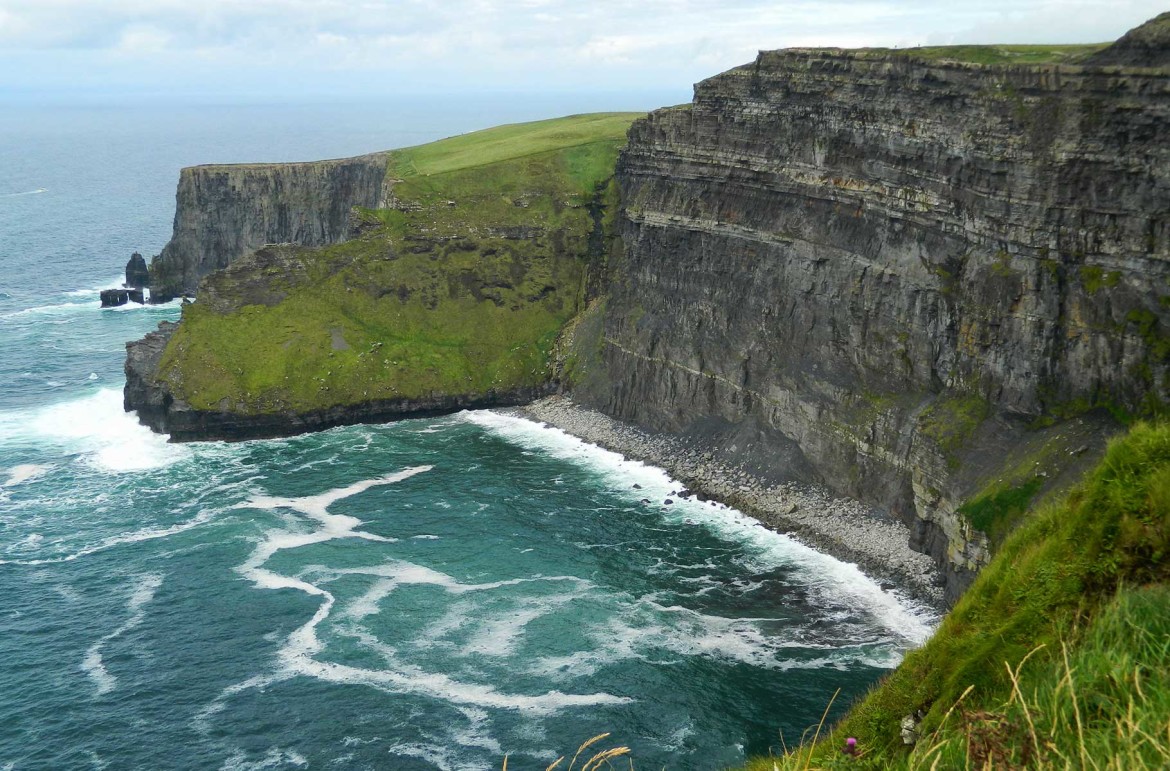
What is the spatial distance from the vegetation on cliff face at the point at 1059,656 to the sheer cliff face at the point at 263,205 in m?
134

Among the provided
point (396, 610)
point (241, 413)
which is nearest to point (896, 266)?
point (396, 610)

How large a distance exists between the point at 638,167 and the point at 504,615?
5927cm

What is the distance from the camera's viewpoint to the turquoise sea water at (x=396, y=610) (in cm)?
5888

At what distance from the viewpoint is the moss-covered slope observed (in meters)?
113

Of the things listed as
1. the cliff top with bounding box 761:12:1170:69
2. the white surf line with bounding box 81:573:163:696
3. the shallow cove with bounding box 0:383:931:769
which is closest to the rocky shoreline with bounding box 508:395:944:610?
the shallow cove with bounding box 0:383:931:769

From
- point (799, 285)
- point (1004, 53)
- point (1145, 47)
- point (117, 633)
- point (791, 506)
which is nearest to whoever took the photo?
point (1145, 47)

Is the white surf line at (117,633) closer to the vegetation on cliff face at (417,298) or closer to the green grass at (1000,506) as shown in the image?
the vegetation on cliff face at (417,298)

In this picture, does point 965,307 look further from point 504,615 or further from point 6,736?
point 6,736

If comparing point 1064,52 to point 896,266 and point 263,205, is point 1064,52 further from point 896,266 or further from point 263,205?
point 263,205

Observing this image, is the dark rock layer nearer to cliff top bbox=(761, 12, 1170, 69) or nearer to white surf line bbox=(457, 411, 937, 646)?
white surf line bbox=(457, 411, 937, 646)

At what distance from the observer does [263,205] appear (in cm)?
16000

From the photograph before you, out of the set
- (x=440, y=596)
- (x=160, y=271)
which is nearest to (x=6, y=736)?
(x=440, y=596)

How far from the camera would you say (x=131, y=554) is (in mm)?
82125

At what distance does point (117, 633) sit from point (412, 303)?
6170cm
